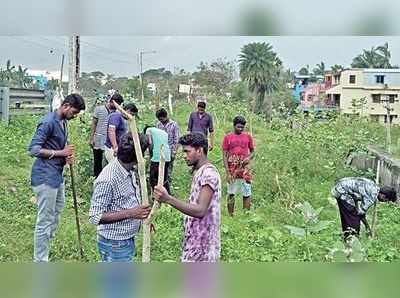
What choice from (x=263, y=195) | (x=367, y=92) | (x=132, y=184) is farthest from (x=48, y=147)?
(x=367, y=92)

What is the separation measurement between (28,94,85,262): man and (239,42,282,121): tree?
2342mm

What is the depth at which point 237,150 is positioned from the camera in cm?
390

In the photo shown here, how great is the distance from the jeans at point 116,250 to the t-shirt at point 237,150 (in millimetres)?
1837

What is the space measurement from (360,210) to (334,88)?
4.31 m

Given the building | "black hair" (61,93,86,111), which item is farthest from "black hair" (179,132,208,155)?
the building

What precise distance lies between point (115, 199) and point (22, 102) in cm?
297

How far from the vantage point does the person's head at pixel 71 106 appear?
262 cm

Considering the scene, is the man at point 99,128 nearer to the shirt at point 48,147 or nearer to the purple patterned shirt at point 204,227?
the shirt at point 48,147

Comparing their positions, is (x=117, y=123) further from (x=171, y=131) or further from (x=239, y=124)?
(x=239, y=124)

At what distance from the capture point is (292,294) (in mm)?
1721

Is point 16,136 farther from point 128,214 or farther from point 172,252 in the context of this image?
point 128,214

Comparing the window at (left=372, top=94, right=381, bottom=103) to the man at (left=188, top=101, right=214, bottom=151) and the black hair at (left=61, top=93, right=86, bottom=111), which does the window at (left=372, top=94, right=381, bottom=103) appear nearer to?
the man at (left=188, top=101, right=214, bottom=151)

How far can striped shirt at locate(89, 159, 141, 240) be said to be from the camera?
2016mm

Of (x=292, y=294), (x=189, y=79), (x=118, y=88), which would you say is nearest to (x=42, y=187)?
(x=292, y=294)
